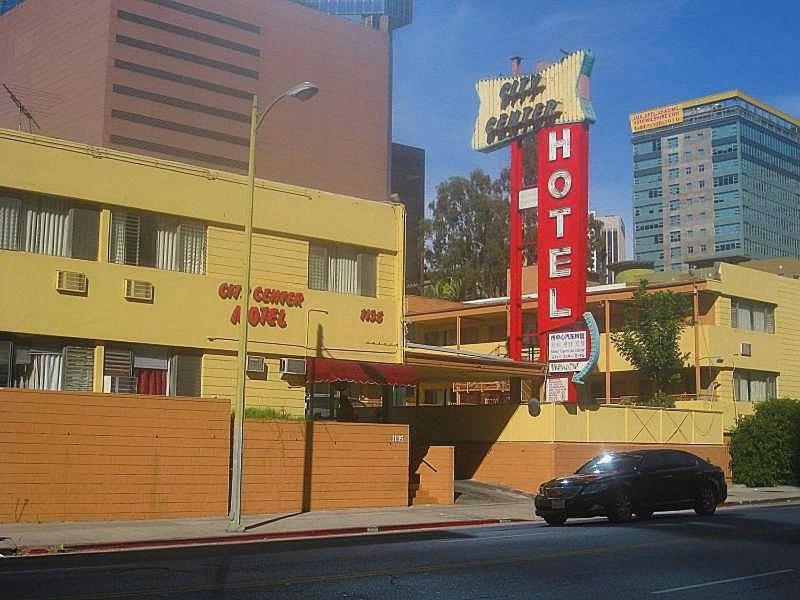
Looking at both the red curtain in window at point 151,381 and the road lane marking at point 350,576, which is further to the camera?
the red curtain in window at point 151,381

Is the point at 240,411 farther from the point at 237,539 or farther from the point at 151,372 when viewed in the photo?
the point at 151,372

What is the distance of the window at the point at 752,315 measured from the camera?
153ft

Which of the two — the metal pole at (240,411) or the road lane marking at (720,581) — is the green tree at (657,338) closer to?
the metal pole at (240,411)

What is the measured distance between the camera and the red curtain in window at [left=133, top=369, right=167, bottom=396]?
85.4ft

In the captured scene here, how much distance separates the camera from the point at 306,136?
6304 inches

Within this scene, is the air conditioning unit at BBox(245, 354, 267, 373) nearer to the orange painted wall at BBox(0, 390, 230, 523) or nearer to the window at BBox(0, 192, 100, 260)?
the orange painted wall at BBox(0, 390, 230, 523)

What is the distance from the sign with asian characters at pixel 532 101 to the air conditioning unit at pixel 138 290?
16.9m

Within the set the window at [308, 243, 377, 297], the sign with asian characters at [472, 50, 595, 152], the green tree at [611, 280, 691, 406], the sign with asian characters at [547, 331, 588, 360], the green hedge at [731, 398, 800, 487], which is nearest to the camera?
the window at [308, 243, 377, 297]

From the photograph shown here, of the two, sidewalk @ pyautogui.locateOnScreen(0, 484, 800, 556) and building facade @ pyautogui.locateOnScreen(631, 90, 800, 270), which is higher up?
building facade @ pyautogui.locateOnScreen(631, 90, 800, 270)

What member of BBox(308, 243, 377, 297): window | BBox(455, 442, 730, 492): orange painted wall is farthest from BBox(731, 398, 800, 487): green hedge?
BBox(308, 243, 377, 297): window

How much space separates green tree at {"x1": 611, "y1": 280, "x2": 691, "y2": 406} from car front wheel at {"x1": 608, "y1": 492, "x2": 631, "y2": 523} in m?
20.1

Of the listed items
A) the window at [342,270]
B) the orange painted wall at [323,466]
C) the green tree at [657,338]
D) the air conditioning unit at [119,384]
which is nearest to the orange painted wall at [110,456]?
the orange painted wall at [323,466]

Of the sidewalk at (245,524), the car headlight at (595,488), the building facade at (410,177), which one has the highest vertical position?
the building facade at (410,177)

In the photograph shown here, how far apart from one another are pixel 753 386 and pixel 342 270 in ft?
80.8
